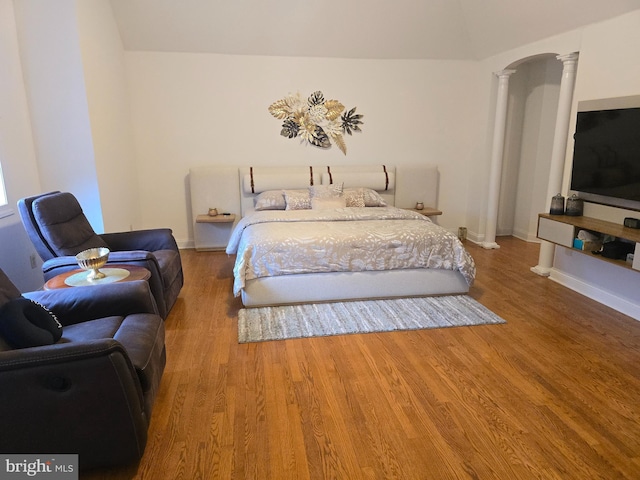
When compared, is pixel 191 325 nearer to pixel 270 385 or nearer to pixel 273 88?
pixel 270 385

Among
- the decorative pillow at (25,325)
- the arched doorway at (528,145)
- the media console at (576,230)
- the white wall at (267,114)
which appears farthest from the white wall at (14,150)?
the arched doorway at (528,145)

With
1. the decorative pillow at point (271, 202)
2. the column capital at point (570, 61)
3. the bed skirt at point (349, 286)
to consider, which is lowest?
the bed skirt at point (349, 286)

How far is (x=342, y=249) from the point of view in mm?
3438

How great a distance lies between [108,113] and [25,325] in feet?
9.62

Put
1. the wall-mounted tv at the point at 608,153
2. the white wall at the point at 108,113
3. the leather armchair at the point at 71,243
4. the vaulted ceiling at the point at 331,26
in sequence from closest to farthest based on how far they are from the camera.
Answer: the leather armchair at the point at 71,243
the wall-mounted tv at the point at 608,153
the white wall at the point at 108,113
the vaulted ceiling at the point at 331,26

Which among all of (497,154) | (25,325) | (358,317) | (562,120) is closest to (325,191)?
(358,317)

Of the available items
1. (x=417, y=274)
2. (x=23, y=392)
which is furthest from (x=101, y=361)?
(x=417, y=274)

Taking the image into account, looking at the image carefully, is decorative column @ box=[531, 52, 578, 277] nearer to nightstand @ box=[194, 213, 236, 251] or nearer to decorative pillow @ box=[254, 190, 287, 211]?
decorative pillow @ box=[254, 190, 287, 211]

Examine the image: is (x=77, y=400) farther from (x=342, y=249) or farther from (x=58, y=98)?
(x=58, y=98)

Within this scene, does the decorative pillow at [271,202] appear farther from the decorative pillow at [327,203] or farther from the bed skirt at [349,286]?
the bed skirt at [349,286]

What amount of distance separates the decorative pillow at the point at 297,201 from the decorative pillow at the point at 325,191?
0.08 meters

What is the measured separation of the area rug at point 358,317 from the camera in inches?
120

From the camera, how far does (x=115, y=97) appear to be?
14.4 feet

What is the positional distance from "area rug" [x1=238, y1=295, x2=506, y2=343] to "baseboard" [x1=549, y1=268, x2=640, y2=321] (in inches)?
41.3
